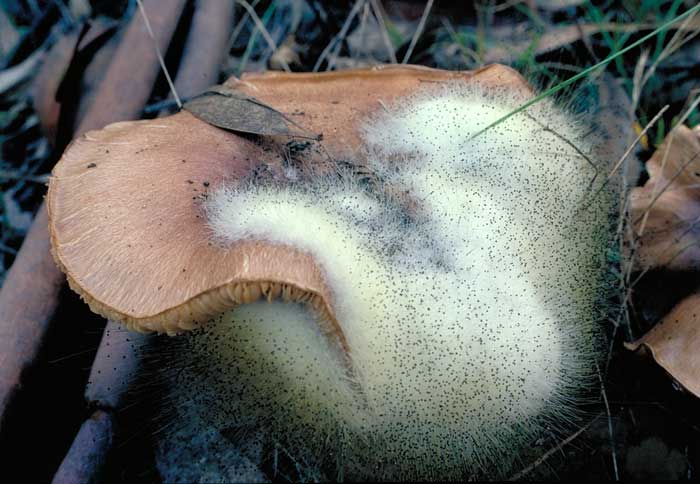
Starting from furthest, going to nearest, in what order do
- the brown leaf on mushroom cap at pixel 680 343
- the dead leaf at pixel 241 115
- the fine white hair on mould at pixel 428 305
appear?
the dead leaf at pixel 241 115, the brown leaf on mushroom cap at pixel 680 343, the fine white hair on mould at pixel 428 305

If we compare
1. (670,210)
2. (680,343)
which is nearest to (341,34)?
(670,210)

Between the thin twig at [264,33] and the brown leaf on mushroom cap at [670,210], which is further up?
the thin twig at [264,33]

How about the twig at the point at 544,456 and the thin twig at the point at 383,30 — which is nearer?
the twig at the point at 544,456

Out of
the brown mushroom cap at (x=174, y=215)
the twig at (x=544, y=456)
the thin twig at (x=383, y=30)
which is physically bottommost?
the twig at (x=544, y=456)

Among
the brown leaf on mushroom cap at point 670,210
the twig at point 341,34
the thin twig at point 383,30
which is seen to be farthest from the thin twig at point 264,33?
Result: the brown leaf on mushroom cap at point 670,210

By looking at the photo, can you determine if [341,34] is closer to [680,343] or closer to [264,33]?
[264,33]

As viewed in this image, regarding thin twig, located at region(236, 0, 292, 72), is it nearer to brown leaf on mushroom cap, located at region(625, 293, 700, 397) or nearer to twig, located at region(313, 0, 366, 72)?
twig, located at region(313, 0, 366, 72)

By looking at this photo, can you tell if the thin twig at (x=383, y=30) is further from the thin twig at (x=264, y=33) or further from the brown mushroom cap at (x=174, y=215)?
the brown mushroom cap at (x=174, y=215)
